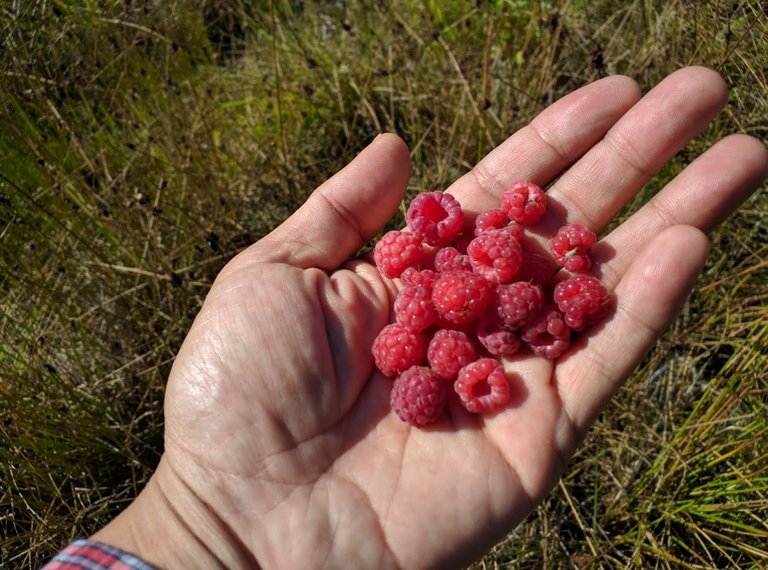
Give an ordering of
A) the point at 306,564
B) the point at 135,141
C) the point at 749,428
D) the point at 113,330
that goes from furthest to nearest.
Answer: the point at 135,141
the point at 113,330
the point at 749,428
the point at 306,564

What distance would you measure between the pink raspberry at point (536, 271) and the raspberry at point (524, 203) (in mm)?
203

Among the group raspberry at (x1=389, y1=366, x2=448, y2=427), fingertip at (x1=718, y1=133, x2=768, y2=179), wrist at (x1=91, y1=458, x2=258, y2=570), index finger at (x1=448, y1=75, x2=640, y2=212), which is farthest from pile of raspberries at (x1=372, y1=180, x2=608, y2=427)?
wrist at (x1=91, y1=458, x2=258, y2=570)

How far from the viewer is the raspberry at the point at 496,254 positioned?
2578mm

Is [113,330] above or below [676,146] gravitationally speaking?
above

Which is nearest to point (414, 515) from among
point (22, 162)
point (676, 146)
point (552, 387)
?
point (552, 387)

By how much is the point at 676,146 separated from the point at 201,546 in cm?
250

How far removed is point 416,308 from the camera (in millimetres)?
2574

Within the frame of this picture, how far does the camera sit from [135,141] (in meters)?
4.28

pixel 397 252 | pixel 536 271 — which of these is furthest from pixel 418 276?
pixel 536 271

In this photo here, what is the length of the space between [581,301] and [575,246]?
0.29 meters

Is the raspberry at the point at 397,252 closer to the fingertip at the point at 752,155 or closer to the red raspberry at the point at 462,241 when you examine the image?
the red raspberry at the point at 462,241

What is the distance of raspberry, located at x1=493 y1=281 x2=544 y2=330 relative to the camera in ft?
8.14

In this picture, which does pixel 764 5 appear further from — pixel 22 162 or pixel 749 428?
Answer: pixel 22 162

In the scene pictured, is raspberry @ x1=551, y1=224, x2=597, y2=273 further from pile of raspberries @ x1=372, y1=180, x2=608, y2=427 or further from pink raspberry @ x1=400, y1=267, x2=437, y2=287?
pink raspberry @ x1=400, y1=267, x2=437, y2=287
